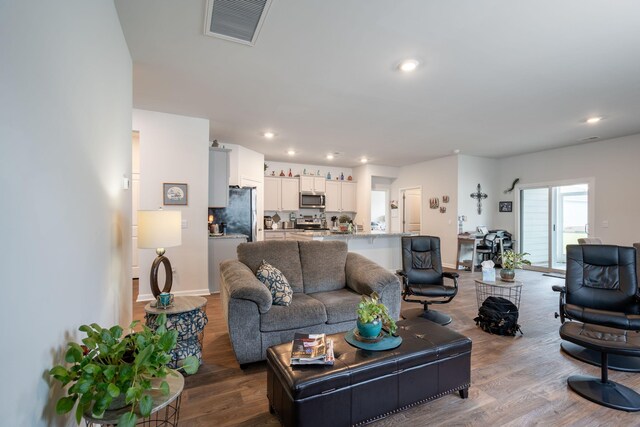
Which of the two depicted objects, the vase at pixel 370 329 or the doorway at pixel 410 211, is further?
the doorway at pixel 410 211

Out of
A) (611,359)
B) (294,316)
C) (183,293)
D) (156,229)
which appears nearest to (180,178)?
(183,293)

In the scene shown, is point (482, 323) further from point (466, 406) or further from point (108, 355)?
point (108, 355)

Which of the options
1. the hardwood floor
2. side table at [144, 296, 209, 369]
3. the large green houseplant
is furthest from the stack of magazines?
side table at [144, 296, 209, 369]

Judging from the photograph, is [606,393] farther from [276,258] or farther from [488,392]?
[276,258]

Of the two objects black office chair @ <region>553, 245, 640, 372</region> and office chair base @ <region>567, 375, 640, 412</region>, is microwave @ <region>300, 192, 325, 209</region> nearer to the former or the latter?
black office chair @ <region>553, 245, 640, 372</region>

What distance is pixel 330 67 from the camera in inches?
114

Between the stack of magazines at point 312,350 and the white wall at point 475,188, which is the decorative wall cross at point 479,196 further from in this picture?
the stack of magazines at point 312,350

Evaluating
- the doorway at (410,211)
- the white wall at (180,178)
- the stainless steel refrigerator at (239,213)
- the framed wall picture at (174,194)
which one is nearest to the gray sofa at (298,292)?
the white wall at (180,178)

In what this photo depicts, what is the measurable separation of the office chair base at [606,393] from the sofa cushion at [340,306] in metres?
1.68

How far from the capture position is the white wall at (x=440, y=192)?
6.91m

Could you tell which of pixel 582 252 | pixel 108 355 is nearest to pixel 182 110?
pixel 108 355

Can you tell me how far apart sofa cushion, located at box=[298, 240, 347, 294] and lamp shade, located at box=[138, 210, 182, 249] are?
1395 millimetres

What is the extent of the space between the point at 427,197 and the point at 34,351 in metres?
7.72

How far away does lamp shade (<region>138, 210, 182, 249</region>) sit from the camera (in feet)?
7.66
